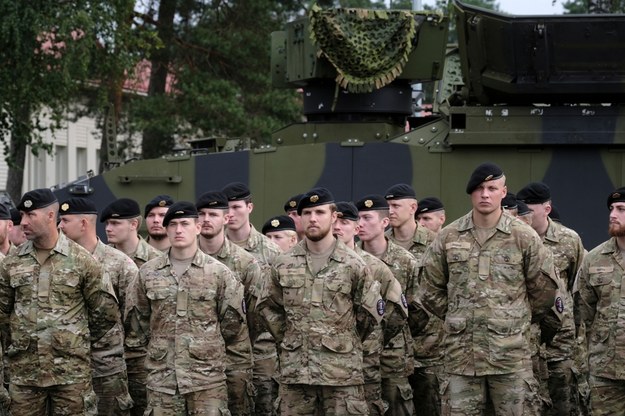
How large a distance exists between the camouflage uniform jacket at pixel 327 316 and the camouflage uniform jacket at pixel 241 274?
2.17ft

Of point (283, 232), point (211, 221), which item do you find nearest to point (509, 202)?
point (283, 232)

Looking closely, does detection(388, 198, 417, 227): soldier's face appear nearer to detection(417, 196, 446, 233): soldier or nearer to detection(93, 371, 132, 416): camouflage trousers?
detection(417, 196, 446, 233): soldier

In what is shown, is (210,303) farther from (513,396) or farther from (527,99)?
(527,99)

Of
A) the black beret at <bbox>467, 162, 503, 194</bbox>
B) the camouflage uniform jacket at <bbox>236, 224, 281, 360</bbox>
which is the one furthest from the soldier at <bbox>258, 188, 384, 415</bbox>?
the camouflage uniform jacket at <bbox>236, 224, 281, 360</bbox>

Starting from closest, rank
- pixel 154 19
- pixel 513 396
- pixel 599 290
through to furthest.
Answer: pixel 513 396 < pixel 599 290 < pixel 154 19

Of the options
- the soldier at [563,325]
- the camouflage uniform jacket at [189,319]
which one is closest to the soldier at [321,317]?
the camouflage uniform jacket at [189,319]

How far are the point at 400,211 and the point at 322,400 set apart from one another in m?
2.47

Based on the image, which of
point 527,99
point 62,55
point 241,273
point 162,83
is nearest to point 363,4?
point 162,83

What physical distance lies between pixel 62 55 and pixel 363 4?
14.1 meters

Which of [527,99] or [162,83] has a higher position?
[162,83]

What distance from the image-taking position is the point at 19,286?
340 inches

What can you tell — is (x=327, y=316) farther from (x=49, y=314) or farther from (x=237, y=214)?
(x=237, y=214)

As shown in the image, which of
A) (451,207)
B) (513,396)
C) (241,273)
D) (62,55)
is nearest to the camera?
(513,396)

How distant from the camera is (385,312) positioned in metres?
8.55
